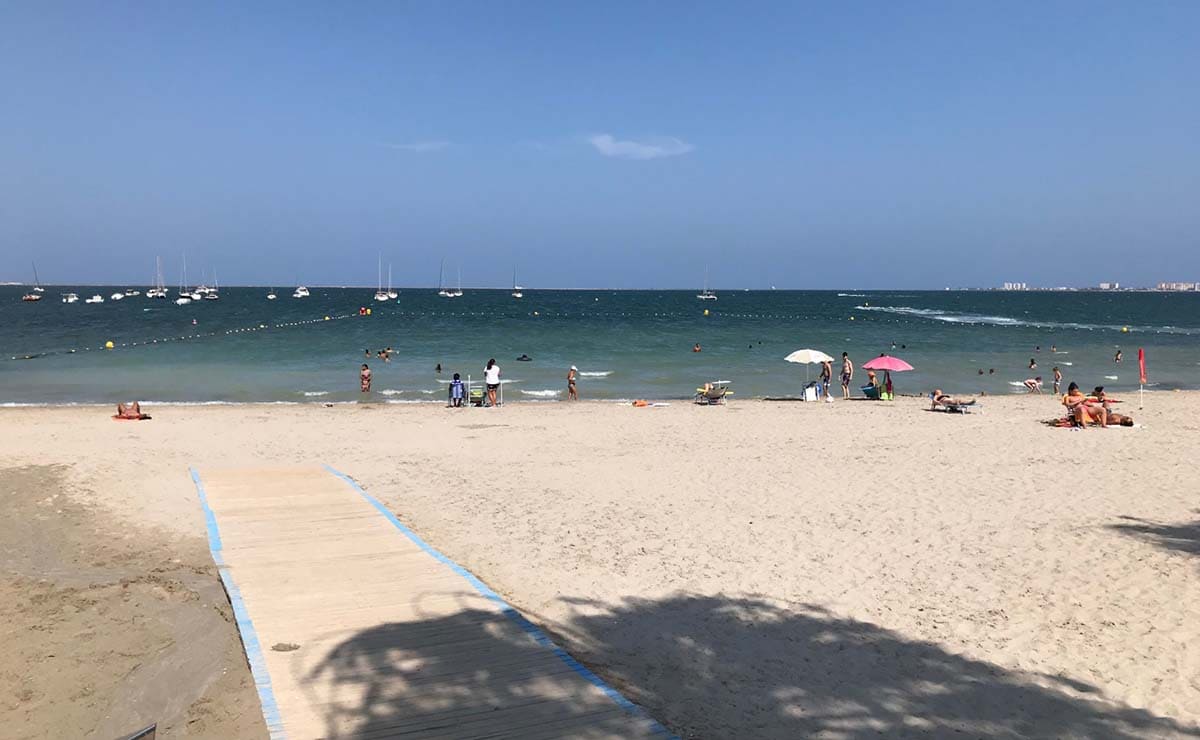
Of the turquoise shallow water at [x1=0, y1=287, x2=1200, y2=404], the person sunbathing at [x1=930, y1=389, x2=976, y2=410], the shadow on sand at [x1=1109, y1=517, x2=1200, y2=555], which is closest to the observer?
the shadow on sand at [x1=1109, y1=517, x2=1200, y2=555]

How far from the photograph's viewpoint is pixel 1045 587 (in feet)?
27.9

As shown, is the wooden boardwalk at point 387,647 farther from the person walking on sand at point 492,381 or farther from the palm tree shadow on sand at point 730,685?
the person walking on sand at point 492,381

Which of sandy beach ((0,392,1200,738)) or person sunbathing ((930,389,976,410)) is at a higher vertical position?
person sunbathing ((930,389,976,410))

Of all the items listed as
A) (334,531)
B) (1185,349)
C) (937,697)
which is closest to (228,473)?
(334,531)

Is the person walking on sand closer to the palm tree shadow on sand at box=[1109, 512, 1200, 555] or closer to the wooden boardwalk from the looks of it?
the wooden boardwalk

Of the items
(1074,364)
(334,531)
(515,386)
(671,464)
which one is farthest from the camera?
(1074,364)

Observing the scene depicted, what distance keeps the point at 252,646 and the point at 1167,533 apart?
35.1 feet

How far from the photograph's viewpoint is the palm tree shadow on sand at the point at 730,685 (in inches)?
217

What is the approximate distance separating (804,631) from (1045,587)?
121 inches

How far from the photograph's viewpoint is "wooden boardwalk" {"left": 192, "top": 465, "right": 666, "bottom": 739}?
17.2 ft

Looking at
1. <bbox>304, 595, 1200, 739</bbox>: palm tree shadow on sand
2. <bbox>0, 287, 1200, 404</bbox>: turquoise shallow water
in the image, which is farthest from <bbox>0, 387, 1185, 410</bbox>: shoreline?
<bbox>304, 595, 1200, 739</bbox>: palm tree shadow on sand

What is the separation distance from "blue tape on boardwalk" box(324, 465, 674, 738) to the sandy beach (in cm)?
31

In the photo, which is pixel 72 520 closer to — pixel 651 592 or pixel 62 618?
pixel 62 618

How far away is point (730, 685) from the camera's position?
6340 mm
